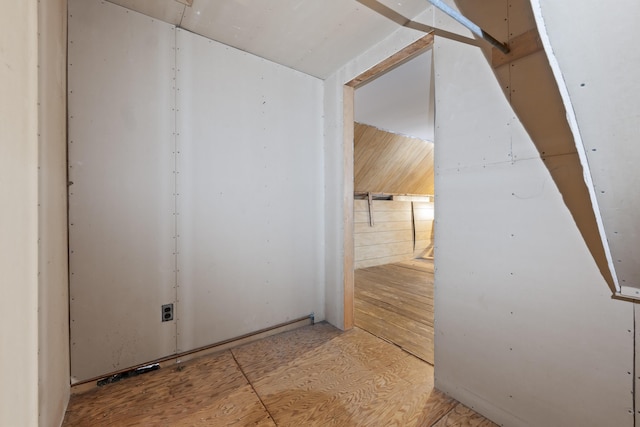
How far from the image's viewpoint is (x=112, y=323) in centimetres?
163

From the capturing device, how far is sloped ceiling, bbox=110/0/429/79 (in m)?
1.62

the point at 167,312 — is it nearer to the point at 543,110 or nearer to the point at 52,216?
the point at 52,216

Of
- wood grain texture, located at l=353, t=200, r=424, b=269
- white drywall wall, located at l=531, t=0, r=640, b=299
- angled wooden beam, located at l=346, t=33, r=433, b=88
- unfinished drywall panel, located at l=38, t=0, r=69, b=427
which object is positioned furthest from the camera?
wood grain texture, located at l=353, t=200, r=424, b=269

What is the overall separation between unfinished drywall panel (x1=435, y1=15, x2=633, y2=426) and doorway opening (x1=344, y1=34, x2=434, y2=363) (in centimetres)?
51

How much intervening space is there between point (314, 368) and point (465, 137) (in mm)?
1732

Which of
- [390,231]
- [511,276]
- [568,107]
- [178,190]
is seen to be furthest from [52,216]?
[390,231]

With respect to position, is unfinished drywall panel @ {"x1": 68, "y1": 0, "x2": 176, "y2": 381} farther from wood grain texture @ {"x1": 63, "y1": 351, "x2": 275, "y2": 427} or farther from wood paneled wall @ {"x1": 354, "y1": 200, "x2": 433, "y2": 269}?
wood paneled wall @ {"x1": 354, "y1": 200, "x2": 433, "y2": 269}

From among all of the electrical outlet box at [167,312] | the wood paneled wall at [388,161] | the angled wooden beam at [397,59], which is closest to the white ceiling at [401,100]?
the wood paneled wall at [388,161]

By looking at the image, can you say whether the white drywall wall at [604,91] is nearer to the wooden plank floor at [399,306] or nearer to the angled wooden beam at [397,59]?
the angled wooden beam at [397,59]

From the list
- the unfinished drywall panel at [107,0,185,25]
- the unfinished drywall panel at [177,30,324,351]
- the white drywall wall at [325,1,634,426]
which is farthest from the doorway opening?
the unfinished drywall panel at [107,0,185,25]

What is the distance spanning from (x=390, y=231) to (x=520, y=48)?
4.39m

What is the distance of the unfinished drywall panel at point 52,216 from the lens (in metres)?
1.03

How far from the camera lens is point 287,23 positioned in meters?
1.78

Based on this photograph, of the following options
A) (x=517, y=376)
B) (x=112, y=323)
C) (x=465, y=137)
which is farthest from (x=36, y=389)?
(x=465, y=137)
